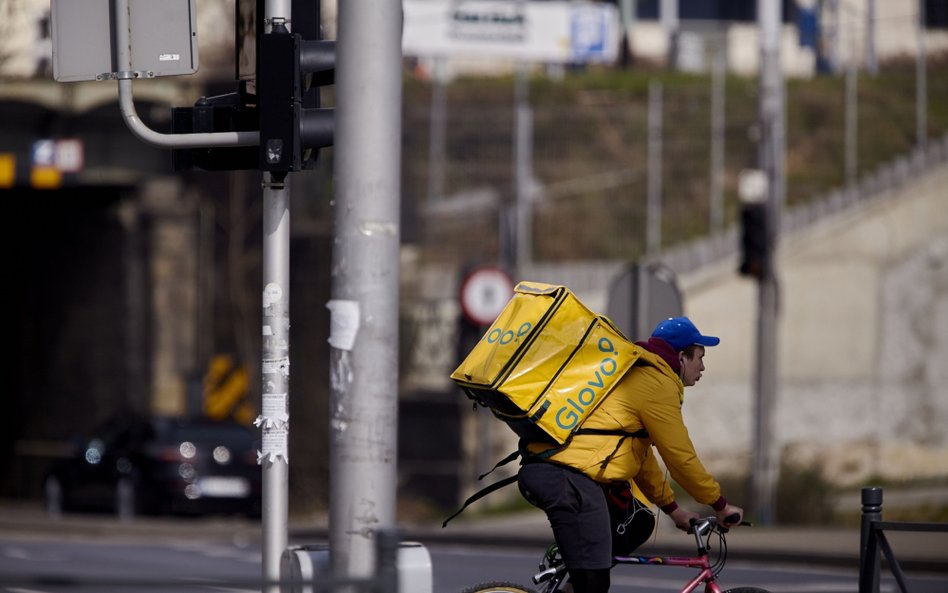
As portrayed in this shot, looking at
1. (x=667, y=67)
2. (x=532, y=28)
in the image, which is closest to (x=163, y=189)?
(x=532, y=28)

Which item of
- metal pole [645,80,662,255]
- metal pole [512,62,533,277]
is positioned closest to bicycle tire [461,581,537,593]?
metal pole [512,62,533,277]

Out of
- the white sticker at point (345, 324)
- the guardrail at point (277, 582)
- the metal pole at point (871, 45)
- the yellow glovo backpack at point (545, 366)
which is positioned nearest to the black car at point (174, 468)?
the metal pole at point (871, 45)

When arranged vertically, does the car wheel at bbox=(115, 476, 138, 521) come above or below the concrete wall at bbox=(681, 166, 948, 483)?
below

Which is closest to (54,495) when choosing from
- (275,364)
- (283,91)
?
(275,364)

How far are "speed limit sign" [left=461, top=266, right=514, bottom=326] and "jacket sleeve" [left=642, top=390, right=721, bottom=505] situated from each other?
Result: 15092 millimetres

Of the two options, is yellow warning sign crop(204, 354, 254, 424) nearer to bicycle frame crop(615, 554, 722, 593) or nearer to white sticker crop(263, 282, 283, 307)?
white sticker crop(263, 282, 283, 307)

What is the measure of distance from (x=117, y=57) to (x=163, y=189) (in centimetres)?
2151

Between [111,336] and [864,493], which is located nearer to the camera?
[864,493]

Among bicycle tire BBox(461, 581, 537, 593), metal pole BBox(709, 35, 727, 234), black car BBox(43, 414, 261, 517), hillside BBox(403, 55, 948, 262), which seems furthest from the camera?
metal pole BBox(709, 35, 727, 234)

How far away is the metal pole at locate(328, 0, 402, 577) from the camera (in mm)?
6359

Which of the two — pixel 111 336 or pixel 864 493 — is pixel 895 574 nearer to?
pixel 864 493

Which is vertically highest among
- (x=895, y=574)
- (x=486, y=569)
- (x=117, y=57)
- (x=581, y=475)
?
(x=117, y=57)

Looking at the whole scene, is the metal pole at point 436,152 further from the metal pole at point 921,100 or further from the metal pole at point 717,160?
the metal pole at point 921,100

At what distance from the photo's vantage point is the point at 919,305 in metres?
27.2
